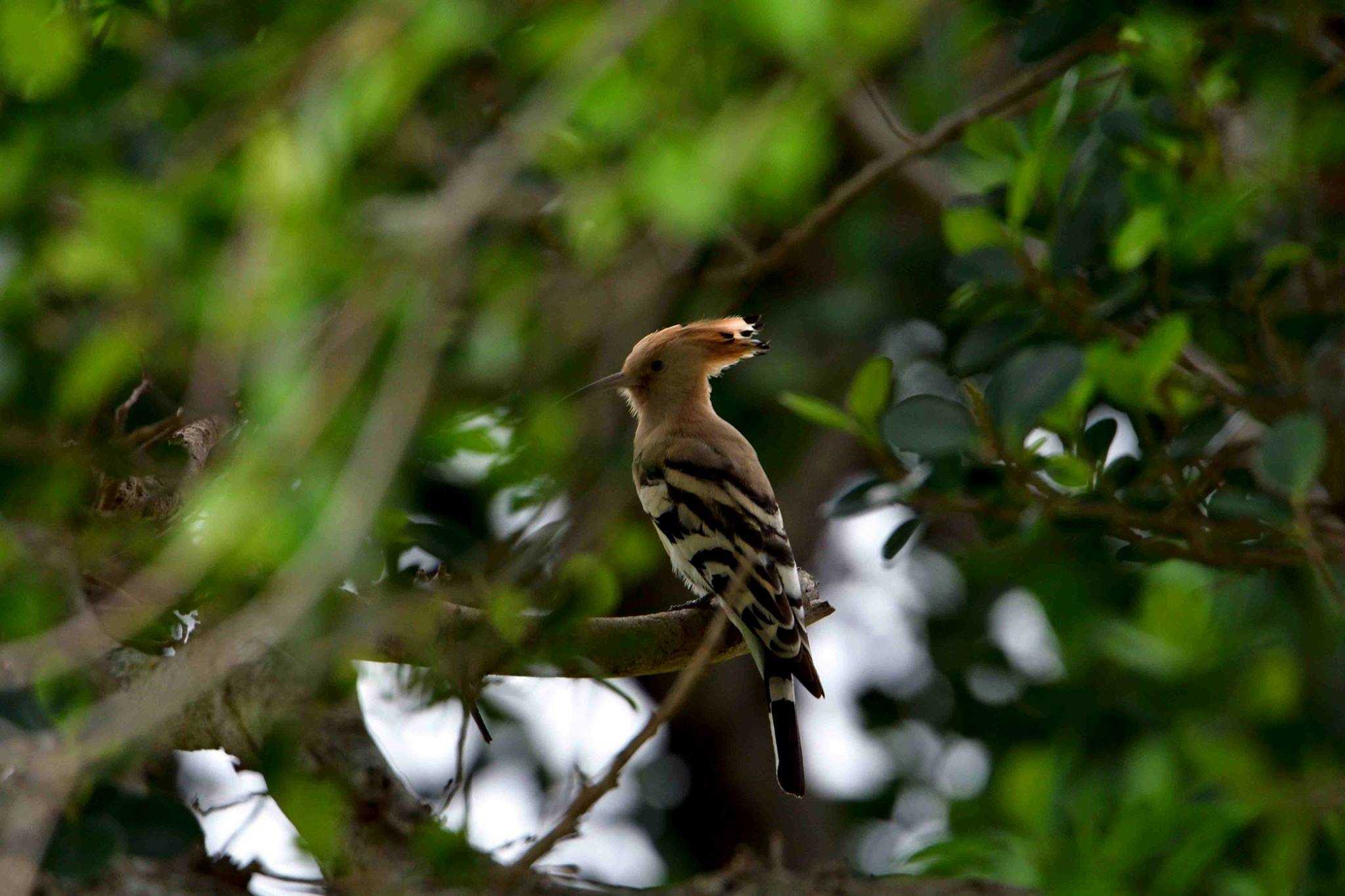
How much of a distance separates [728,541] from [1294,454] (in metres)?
0.83

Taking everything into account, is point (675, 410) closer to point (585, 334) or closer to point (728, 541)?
point (585, 334)

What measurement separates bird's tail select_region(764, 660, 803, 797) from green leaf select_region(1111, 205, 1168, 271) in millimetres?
677

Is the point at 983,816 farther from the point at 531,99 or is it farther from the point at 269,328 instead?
the point at 269,328

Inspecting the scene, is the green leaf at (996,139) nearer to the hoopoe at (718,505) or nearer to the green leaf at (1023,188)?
the green leaf at (1023,188)

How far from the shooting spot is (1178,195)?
2.07 meters

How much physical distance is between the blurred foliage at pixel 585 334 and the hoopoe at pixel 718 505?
11 cm

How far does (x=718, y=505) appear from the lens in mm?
2434

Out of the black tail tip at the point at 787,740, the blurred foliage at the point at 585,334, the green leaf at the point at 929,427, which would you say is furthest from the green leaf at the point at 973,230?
the black tail tip at the point at 787,740

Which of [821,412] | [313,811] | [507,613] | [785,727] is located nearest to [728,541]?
[785,727]

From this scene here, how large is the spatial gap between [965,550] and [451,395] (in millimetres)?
851

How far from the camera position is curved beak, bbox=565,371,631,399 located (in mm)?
2637

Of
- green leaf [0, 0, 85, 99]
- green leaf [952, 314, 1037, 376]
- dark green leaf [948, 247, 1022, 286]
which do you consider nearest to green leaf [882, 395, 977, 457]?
green leaf [952, 314, 1037, 376]

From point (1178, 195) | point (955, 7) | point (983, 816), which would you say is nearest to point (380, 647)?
point (1178, 195)

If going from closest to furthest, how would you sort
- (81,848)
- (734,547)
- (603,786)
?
(603,786)
(81,848)
(734,547)
